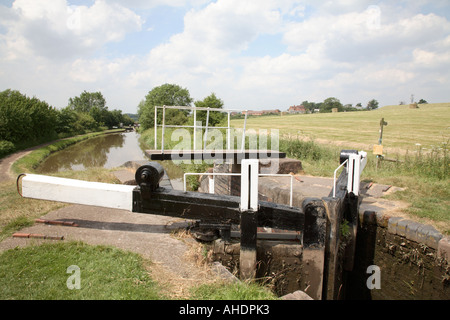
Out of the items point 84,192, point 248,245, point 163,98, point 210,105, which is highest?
point 163,98

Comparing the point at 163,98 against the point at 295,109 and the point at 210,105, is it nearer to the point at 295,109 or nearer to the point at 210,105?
the point at 210,105

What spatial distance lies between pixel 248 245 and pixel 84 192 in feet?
7.48

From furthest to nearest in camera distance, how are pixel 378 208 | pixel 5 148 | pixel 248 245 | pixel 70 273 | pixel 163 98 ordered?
pixel 163 98, pixel 5 148, pixel 378 208, pixel 248 245, pixel 70 273

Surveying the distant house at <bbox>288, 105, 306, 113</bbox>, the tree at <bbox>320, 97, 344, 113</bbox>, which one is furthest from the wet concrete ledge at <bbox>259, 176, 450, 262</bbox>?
the tree at <bbox>320, 97, 344, 113</bbox>

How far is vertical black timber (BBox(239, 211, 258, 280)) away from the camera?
3.44 meters

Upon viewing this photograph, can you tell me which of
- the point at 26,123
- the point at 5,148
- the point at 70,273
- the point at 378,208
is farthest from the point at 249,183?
the point at 26,123

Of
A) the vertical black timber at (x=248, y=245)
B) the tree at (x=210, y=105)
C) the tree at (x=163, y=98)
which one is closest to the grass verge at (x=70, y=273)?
the vertical black timber at (x=248, y=245)

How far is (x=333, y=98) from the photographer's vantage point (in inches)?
2665

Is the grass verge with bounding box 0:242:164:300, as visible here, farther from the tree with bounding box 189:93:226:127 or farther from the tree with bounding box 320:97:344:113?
the tree with bounding box 320:97:344:113

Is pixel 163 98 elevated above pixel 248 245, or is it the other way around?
pixel 163 98

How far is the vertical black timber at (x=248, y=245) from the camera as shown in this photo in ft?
11.3

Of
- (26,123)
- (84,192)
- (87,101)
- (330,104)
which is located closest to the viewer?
(84,192)

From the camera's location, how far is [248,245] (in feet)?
11.5

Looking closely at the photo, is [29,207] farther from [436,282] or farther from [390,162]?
[390,162]
